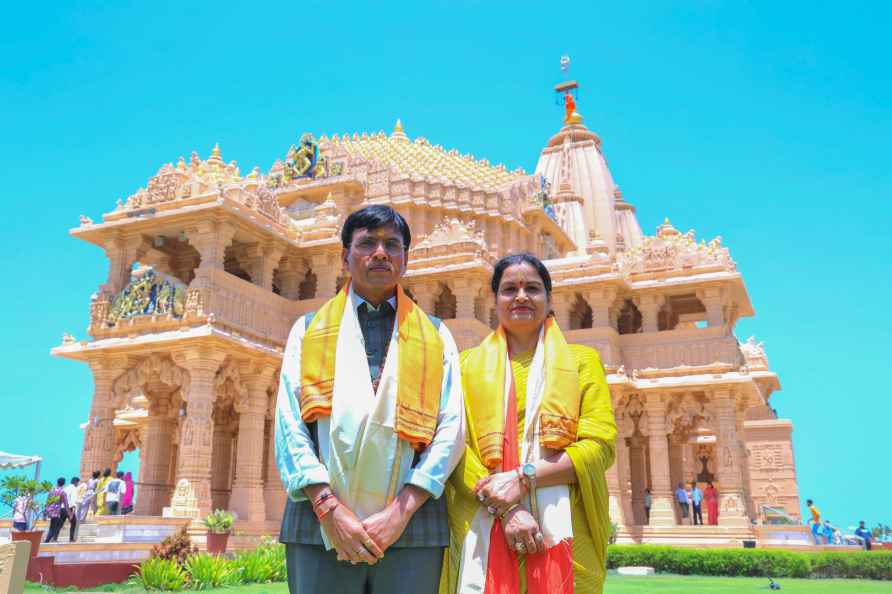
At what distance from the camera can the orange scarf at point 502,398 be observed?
3.80m

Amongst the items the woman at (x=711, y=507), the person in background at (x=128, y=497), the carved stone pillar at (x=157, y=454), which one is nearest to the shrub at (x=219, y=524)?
the person in background at (x=128, y=497)

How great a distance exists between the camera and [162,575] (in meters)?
13.2

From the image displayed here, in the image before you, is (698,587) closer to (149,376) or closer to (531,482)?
(531,482)

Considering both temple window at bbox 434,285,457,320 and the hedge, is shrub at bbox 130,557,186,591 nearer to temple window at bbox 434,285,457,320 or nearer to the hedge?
the hedge

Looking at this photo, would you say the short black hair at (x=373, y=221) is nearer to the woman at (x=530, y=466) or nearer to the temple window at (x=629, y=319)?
the woman at (x=530, y=466)

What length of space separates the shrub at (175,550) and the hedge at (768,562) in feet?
28.7

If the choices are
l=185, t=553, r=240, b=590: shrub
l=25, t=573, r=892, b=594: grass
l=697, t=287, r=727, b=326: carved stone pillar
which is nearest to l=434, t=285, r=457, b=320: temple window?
l=697, t=287, r=727, b=326: carved stone pillar

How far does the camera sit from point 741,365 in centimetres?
2402

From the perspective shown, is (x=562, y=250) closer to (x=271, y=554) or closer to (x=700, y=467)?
(x=700, y=467)

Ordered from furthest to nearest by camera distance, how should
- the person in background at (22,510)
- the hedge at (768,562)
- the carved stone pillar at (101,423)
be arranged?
1. the carved stone pillar at (101,423)
2. the hedge at (768,562)
3. the person in background at (22,510)

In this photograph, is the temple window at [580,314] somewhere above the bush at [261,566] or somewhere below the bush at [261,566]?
above

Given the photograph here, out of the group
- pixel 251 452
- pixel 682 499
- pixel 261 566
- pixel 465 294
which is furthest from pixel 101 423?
pixel 682 499

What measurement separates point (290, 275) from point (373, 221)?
21444mm

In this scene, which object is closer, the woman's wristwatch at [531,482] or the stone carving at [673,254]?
the woman's wristwatch at [531,482]
